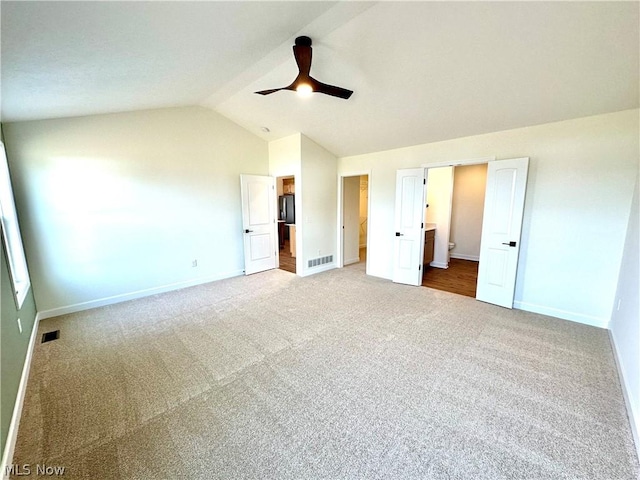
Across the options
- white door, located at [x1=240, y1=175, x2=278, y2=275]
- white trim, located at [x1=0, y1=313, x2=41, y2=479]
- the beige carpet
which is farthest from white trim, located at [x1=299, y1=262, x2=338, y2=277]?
white trim, located at [x1=0, y1=313, x2=41, y2=479]

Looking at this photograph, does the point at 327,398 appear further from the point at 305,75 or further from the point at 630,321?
the point at 305,75

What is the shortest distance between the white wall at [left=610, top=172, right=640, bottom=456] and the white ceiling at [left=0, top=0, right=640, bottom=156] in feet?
4.52

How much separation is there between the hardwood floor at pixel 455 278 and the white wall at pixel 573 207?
35.6 inches

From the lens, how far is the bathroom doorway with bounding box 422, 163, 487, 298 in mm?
5113

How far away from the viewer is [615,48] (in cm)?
207

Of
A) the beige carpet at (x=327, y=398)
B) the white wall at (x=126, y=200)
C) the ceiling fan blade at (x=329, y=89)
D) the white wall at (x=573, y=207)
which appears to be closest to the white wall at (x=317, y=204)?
the white wall at (x=126, y=200)

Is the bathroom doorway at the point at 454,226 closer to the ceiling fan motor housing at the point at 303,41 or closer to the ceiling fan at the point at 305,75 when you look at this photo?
the ceiling fan at the point at 305,75

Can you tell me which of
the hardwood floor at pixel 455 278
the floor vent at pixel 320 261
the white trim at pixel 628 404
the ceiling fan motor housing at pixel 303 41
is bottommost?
the hardwood floor at pixel 455 278

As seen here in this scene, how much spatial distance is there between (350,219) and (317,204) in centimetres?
121

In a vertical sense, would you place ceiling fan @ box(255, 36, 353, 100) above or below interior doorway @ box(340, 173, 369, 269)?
above

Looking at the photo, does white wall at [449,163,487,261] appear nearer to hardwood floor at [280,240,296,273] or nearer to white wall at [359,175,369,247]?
white wall at [359,175,369,247]

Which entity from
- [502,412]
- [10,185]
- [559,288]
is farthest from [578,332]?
[10,185]

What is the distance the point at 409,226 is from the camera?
451cm

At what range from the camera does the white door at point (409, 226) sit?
171 inches
